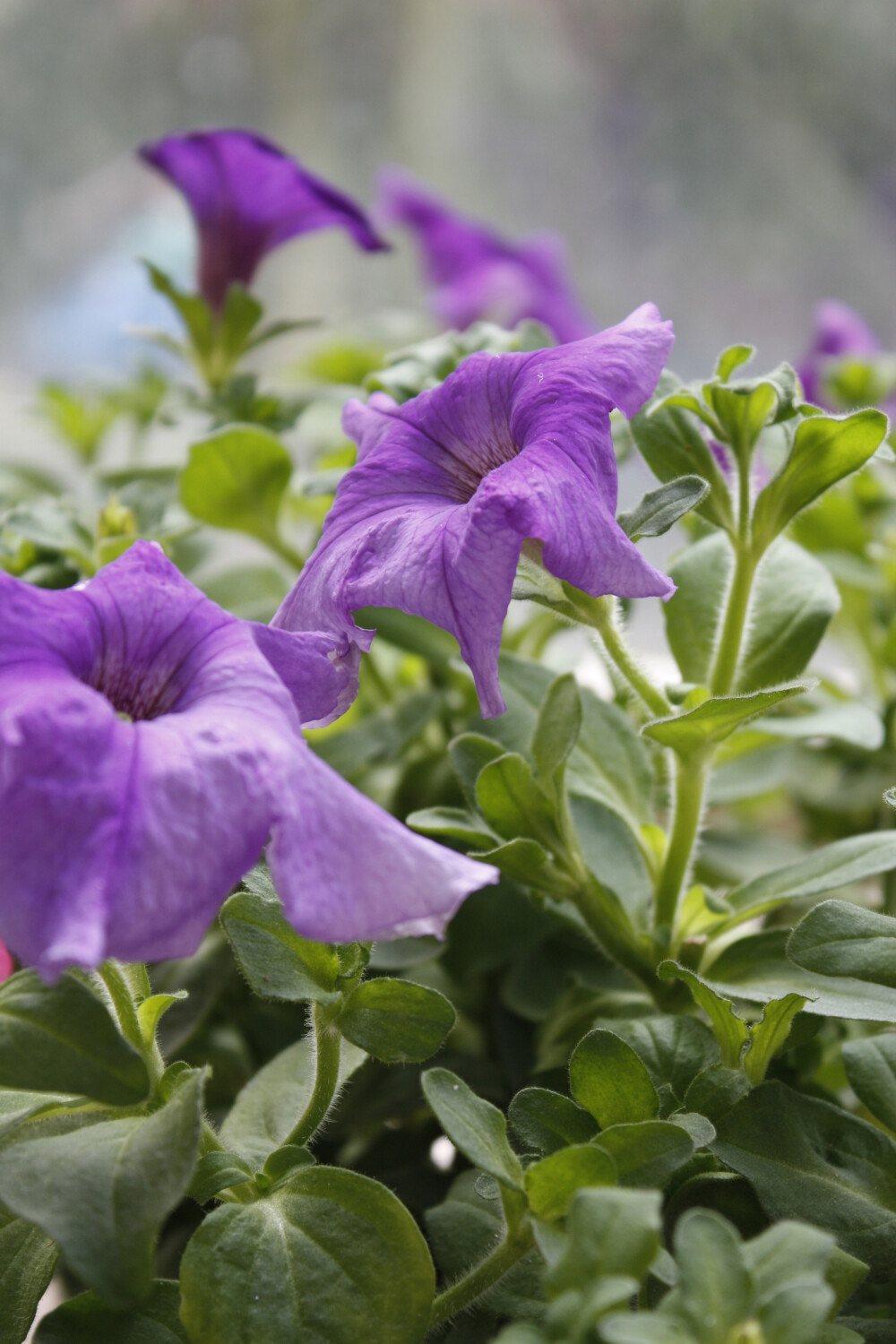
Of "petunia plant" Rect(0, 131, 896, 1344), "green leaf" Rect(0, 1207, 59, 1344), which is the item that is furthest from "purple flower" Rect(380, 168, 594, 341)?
"green leaf" Rect(0, 1207, 59, 1344)

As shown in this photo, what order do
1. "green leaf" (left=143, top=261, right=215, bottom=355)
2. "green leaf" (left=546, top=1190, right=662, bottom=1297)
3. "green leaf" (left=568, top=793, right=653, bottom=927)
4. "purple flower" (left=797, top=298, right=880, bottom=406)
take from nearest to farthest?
"green leaf" (left=546, top=1190, right=662, bottom=1297) → "green leaf" (left=568, top=793, right=653, bottom=927) → "green leaf" (left=143, top=261, right=215, bottom=355) → "purple flower" (left=797, top=298, right=880, bottom=406)

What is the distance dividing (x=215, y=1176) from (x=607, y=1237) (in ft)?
0.46

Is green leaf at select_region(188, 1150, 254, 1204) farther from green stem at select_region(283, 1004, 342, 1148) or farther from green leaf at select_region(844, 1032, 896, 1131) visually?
green leaf at select_region(844, 1032, 896, 1131)

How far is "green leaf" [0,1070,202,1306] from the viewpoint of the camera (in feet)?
1.07

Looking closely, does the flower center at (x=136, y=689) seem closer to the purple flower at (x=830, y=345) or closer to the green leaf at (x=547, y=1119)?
the green leaf at (x=547, y=1119)

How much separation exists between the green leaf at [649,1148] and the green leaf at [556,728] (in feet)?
0.43

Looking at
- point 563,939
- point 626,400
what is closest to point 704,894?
point 563,939

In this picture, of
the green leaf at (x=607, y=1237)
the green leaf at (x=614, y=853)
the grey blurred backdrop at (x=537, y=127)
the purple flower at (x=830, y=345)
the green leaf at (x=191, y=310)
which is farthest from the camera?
the grey blurred backdrop at (x=537, y=127)

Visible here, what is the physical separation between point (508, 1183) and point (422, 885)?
0.10m

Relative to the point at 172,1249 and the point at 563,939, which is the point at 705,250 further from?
the point at 172,1249

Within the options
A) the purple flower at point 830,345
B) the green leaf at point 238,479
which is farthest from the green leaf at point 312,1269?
the purple flower at point 830,345

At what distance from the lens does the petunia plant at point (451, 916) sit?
0.31 meters

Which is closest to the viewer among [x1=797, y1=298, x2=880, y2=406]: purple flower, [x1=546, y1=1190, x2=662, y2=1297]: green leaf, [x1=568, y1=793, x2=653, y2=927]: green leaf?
[x1=546, y1=1190, x2=662, y2=1297]: green leaf

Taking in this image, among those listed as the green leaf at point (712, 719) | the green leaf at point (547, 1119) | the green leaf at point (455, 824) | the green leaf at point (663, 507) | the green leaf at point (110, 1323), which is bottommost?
the green leaf at point (110, 1323)
